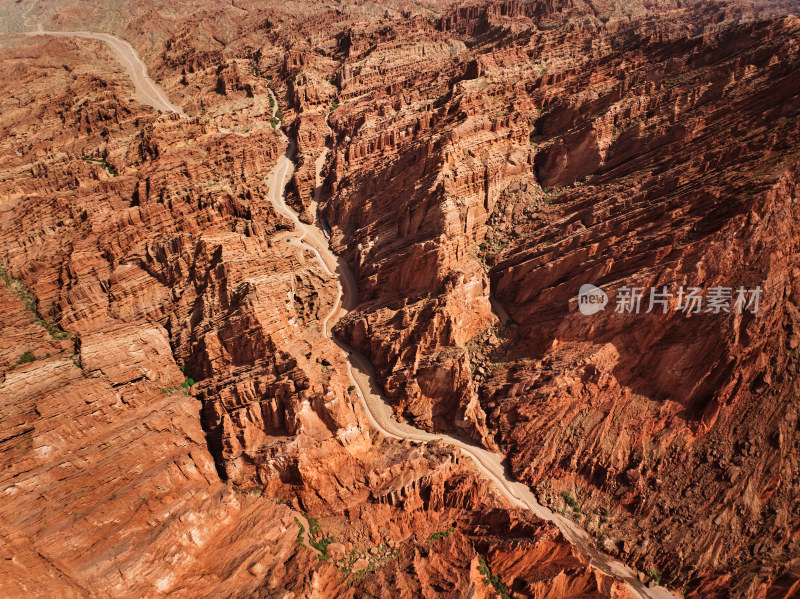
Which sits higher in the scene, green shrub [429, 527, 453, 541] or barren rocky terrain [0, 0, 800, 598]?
barren rocky terrain [0, 0, 800, 598]

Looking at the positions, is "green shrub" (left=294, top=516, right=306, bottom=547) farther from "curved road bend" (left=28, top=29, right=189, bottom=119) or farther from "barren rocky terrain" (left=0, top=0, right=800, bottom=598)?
"curved road bend" (left=28, top=29, right=189, bottom=119)

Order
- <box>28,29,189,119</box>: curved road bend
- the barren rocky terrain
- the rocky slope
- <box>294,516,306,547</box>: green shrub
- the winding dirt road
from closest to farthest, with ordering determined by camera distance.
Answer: the rocky slope
the barren rocky terrain
<box>294,516,306,547</box>: green shrub
the winding dirt road
<box>28,29,189,119</box>: curved road bend

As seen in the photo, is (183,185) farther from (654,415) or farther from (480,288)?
(654,415)

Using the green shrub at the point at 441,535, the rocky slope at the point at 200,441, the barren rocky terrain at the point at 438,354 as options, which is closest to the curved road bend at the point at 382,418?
the barren rocky terrain at the point at 438,354

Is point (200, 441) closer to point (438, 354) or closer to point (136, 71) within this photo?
point (438, 354)

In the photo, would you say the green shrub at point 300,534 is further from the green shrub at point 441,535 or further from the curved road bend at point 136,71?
the curved road bend at point 136,71

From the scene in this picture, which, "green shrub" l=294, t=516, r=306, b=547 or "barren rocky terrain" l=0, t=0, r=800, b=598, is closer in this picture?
"barren rocky terrain" l=0, t=0, r=800, b=598

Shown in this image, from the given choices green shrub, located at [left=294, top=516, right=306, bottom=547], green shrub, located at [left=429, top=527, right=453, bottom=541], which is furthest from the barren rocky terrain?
green shrub, located at [left=294, top=516, right=306, bottom=547]
